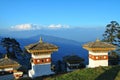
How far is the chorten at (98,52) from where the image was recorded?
27.6m

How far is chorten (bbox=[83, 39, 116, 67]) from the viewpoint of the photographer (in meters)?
27.6

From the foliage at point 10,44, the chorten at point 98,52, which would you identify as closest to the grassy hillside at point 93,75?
the chorten at point 98,52

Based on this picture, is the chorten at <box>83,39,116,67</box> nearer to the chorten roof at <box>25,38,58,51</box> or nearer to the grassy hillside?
the grassy hillside

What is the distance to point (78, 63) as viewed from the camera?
3394 cm

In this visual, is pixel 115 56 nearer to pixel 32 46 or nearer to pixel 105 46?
pixel 105 46

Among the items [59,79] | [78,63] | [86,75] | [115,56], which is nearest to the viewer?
[59,79]

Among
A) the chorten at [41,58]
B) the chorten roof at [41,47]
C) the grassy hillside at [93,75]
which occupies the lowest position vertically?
the grassy hillside at [93,75]

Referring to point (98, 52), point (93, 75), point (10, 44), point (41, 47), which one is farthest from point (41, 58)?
point (10, 44)

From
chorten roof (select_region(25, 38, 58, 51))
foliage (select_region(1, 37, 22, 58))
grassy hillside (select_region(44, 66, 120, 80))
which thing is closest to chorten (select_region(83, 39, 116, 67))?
grassy hillside (select_region(44, 66, 120, 80))

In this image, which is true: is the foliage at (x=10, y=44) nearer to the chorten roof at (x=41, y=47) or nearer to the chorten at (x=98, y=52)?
the chorten roof at (x=41, y=47)

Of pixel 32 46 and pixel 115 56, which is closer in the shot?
pixel 32 46

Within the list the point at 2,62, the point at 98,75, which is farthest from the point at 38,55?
the point at 98,75

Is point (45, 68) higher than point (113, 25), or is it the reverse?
point (113, 25)

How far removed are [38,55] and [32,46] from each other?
1.21 metres
